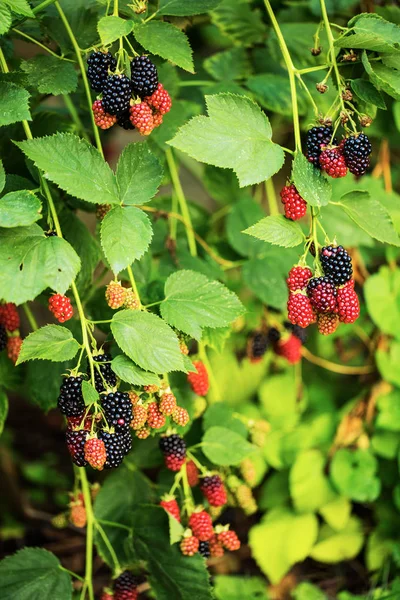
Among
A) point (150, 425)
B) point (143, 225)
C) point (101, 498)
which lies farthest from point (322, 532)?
point (143, 225)

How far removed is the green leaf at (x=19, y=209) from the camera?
38.8 inches

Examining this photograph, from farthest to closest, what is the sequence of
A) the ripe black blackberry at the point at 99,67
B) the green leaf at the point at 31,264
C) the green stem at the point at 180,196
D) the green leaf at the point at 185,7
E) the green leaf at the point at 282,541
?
the green leaf at the point at 282,541, the green stem at the point at 180,196, the green leaf at the point at 185,7, the ripe black blackberry at the point at 99,67, the green leaf at the point at 31,264

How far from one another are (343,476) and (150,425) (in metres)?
1.05

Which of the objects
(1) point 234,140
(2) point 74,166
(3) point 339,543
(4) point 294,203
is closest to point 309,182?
(4) point 294,203

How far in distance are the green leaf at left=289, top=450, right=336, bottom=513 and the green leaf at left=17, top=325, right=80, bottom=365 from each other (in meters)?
1.19

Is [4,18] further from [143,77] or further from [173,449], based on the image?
[173,449]

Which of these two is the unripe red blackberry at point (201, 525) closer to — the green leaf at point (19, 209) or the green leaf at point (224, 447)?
the green leaf at point (224, 447)

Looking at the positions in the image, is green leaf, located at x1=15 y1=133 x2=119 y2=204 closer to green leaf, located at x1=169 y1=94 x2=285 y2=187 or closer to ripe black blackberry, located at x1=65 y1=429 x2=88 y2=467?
green leaf, located at x1=169 y1=94 x2=285 y2=187

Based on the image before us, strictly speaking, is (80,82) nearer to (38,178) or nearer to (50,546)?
(38,178)

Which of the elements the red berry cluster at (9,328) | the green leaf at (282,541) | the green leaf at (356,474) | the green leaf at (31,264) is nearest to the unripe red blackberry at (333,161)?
the green leaf at (31,264)

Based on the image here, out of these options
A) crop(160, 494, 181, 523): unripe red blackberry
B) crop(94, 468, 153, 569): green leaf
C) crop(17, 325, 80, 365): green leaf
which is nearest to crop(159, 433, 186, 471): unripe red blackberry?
crop(160, 494, 181, 523): unripe red blackberry

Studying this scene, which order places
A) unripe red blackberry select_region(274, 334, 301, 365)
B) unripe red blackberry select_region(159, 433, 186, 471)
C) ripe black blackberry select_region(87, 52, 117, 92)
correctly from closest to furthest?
1. ripe black blackberry select_region(87, 52, 117, 92)
2. unripe red blackberry select_region(159, 433, 186, 471)
3. unripe red blackberry select_region(274, 334, 301, 365)

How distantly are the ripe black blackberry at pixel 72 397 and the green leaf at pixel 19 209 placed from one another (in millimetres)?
274

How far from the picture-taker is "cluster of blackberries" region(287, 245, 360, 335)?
106 cm
